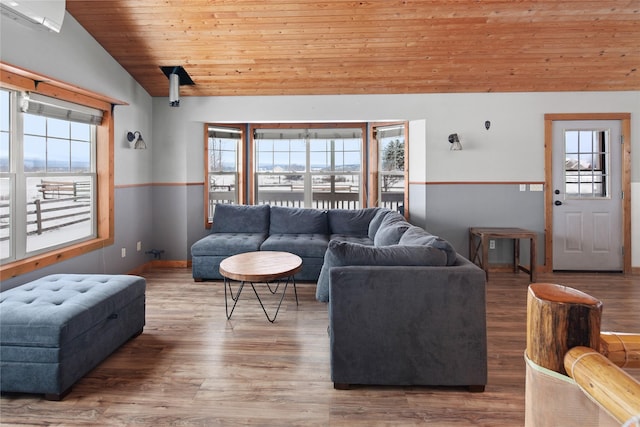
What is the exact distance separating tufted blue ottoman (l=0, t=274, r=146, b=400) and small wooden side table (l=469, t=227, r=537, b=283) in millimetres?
3846

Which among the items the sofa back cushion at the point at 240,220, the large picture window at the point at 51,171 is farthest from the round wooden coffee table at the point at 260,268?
the large picture window at the point at 51,171

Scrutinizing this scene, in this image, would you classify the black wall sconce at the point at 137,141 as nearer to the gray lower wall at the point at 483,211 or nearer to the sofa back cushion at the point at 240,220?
the sofa back cushion at the point at 240,220

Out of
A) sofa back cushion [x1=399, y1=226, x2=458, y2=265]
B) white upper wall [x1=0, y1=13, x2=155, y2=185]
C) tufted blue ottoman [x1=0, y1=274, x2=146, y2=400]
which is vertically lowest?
tufted blue ottoman [x1=0, y1=274, x2=146, y2=400]

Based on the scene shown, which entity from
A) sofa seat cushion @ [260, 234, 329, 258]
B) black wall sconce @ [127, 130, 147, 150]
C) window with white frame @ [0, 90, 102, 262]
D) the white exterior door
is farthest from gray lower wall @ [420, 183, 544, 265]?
window with white frame @ [0, 90, 102, 262]

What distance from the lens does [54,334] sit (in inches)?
76.6

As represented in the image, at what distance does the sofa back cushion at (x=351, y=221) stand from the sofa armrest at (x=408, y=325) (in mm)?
2748

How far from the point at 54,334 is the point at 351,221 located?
3.51m

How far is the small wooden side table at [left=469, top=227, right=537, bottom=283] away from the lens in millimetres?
4309

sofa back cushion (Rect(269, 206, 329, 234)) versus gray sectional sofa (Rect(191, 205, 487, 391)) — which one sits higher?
sofa back cushion (Rect(269, 206, 329, 234))

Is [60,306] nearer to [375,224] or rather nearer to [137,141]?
[137,141]

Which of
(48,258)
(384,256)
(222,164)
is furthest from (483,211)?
(48,258)

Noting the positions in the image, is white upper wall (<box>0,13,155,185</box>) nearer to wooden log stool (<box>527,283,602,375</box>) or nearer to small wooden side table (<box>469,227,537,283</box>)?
wooden log stool (<box>527,283,602,375</box>)

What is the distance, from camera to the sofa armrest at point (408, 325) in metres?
2.05

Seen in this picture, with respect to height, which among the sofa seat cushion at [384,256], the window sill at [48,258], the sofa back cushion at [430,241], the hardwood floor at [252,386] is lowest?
the hardwood floor at [252,386]
